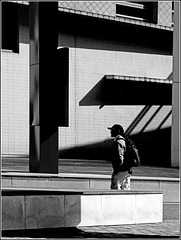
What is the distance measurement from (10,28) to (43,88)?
439 inches

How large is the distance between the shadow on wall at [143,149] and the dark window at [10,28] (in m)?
5.06

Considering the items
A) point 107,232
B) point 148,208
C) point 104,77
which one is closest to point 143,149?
point 104,77

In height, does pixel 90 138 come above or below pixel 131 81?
below

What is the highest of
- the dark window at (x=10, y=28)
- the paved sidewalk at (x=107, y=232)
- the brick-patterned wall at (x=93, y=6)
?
the brick-patterned wall at (x=93, y=6)

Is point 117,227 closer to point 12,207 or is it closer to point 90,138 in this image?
point 12,207

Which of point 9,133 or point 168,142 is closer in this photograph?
point 9,133

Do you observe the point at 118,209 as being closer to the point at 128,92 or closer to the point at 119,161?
the point at 119,161

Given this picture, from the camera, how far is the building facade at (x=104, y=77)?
23688mm

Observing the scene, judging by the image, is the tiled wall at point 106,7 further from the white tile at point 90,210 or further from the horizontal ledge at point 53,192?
the white tile at point 90,210

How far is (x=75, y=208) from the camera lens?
989cm

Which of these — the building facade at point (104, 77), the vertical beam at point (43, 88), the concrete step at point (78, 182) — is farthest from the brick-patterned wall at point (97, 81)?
the concrete step at point (78, 182)

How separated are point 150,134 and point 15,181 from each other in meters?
16.1

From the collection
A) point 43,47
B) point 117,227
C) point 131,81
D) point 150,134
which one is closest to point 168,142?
point 150,134

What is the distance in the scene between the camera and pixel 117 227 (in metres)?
10.2
